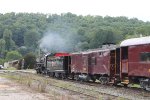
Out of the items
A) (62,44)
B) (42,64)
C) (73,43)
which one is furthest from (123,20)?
(42,64)

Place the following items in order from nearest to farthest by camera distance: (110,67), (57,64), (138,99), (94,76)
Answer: (138,99) < (110,67) < (94,76) < (57,64)

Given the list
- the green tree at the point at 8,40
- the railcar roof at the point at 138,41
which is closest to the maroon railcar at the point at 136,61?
the railcar roof at the point at 138,41

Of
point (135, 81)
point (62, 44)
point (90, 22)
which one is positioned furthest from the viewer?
point (90, 22)

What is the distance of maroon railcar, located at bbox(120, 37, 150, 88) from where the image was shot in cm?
2253

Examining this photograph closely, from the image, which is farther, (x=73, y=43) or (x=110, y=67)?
(x=73, y=43)

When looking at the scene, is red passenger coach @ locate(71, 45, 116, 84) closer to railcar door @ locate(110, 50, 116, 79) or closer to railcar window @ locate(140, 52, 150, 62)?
railcar door @ locate(110, 50, 116, 79)

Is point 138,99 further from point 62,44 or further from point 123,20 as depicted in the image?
point 123,20

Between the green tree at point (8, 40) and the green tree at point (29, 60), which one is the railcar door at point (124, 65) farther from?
the green tree at point (8, 40)

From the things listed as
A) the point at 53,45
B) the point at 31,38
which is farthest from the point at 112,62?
the point at 31,38

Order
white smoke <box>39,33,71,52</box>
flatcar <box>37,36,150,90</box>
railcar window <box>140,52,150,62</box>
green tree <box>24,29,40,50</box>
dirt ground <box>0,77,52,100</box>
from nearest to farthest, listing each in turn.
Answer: dirt ground <box>0,77,52,100</box> → railcar window <box>140,52,150,62</box> → flatcar <box>37,36,150,90</box> → white smoke <box>39,33,71,52</box> → green tree <box>24,29,40,50</box>

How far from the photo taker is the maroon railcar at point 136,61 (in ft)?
73.9

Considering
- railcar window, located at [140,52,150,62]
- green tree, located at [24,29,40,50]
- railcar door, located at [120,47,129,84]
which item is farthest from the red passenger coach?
green tree, located at [24,29,40,50]

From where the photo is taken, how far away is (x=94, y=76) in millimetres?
33875

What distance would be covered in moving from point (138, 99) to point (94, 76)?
15.1m
